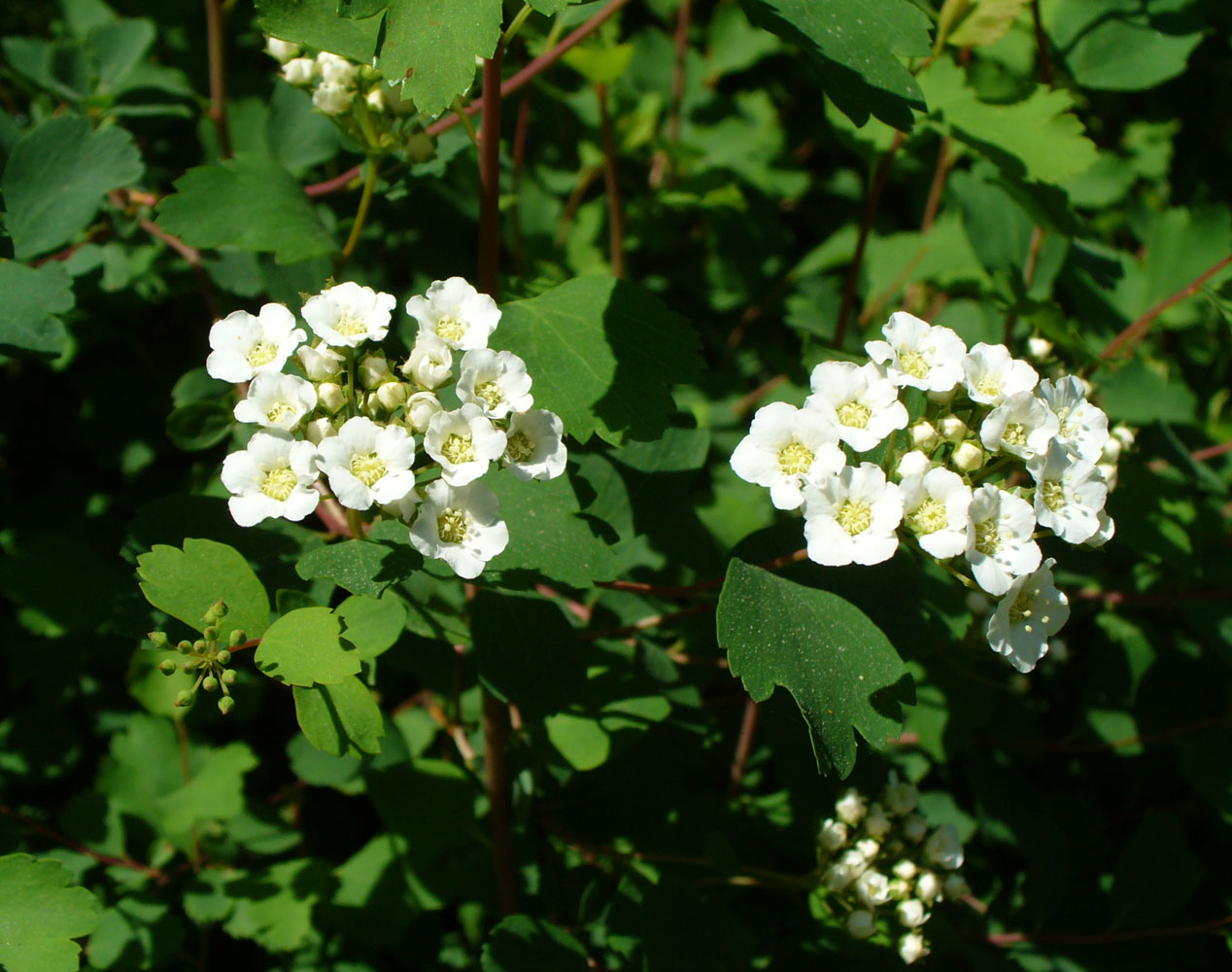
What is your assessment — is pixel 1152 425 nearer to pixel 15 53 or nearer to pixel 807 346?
pixel 807 346

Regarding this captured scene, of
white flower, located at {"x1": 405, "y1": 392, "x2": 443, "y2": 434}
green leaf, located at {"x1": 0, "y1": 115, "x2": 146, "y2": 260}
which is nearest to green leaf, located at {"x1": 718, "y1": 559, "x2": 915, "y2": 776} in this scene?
white flower, located at {"x1": 405, "y1": 392, "x2": 443, "y2": 434}

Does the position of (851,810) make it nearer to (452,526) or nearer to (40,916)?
(452,526)

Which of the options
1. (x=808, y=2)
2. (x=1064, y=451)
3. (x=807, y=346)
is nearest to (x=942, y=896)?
(x=1064, y=451)

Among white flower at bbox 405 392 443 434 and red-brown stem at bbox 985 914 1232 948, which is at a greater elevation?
white flower at bbox 405 392 443 434

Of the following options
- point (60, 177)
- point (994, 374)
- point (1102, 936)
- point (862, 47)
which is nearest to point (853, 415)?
point (994, 374)

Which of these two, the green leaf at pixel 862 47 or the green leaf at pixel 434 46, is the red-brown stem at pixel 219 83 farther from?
the green leaf at pixel 862 47

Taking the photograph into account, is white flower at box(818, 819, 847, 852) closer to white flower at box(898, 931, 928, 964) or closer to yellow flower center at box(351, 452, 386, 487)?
white flower at box(898, 931, 928, 964)
